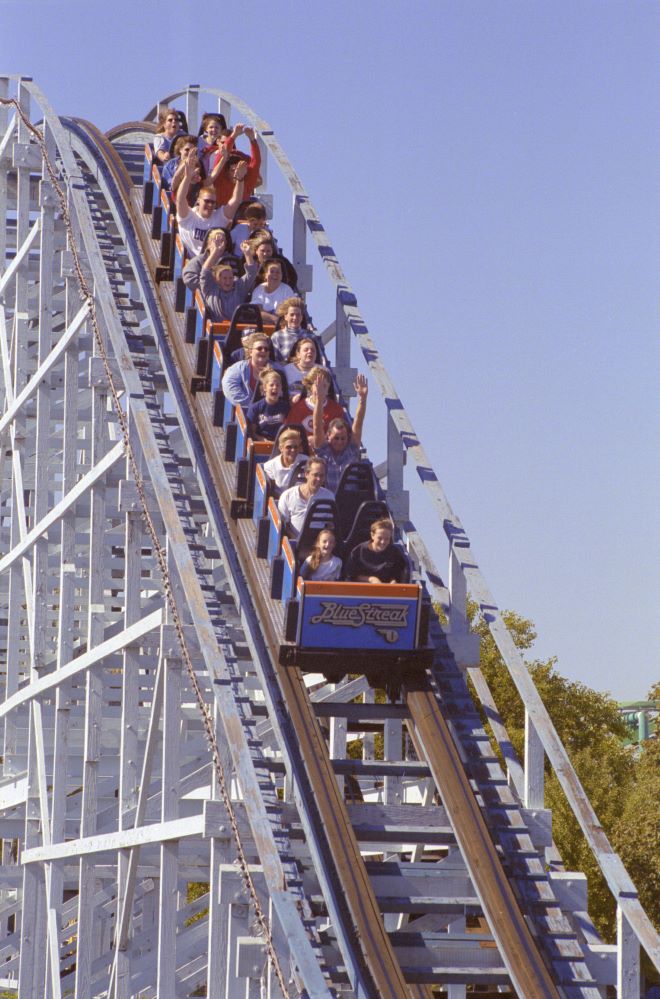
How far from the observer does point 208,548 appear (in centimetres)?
1209

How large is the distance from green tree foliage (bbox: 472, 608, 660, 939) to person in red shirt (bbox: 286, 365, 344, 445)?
1113cm

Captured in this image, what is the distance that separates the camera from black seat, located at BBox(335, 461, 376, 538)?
1102 centimetres

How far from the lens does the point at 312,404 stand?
474 inches

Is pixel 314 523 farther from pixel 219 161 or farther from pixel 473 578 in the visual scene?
pixel 219 161

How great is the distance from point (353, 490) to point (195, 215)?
4.69m

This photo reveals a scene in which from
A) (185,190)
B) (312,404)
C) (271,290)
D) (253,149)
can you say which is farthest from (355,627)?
(253,149)

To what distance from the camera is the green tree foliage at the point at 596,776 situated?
22.3 m

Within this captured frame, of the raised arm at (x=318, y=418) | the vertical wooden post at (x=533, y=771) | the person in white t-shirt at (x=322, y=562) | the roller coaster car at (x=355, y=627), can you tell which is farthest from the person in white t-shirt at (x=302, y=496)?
the vertical wooden post at (x=533, y=771)

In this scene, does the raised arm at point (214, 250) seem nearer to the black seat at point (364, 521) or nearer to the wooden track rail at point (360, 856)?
the wooden track rail at point (360, 856)

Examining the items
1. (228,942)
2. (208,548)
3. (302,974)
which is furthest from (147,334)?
(302,974)

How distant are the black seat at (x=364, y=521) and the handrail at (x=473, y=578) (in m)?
0.50

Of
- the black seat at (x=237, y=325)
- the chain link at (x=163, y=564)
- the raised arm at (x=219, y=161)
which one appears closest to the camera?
the chain link at (x=163, y=564)

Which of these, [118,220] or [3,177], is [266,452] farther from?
[3,177]

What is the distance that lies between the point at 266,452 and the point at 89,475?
2.28 meters
